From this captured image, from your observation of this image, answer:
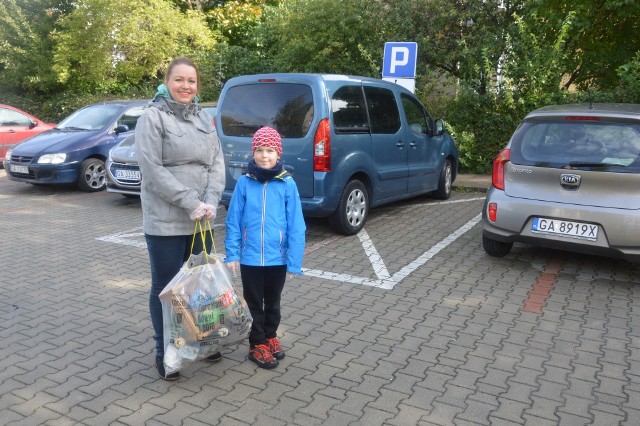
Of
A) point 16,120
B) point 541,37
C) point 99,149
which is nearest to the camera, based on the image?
point 99,149

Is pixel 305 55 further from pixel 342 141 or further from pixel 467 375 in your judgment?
pixel 467 375

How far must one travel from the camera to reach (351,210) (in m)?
7.61

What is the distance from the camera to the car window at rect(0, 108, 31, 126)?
13836 millimetres

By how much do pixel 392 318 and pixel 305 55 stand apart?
478 inches

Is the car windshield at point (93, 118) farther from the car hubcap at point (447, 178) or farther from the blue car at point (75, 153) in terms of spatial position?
the car hubcap at point (447, 178)

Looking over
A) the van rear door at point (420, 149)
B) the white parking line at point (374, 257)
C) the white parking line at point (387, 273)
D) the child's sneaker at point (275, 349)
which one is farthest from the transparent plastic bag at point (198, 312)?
the van rear door at point (420, 149)

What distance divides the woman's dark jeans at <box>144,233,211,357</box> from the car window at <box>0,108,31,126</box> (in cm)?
1179

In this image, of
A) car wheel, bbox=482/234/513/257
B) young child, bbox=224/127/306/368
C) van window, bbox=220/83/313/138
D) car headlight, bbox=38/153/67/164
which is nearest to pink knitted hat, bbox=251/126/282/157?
young child, bbox=224/127/306/368

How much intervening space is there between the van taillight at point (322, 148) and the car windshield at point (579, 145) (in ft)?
6.52

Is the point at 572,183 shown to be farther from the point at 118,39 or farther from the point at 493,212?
the point at 118,39

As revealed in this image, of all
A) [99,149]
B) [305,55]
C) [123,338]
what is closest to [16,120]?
[99,149]

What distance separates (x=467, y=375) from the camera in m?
4.01

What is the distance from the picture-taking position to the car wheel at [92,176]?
10.7 metres

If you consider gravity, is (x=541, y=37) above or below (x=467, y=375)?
above
